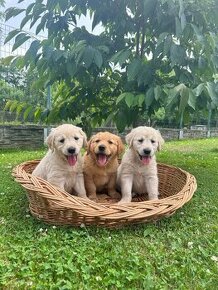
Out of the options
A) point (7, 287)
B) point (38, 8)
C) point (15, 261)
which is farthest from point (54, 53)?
point (7, 287)

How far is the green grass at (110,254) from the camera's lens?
1.85 m

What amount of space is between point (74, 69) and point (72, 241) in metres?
1.42

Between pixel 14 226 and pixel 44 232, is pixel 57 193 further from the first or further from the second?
pixel 14 226

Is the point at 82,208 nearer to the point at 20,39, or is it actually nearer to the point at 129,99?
the point at 129,99

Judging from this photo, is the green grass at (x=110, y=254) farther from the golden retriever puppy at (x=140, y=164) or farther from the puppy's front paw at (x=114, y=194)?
the puppy's front paw at (x=114, y=194)

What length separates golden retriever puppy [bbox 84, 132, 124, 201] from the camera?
10.0ft

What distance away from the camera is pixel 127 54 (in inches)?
107

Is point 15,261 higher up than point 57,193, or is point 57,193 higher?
point 57,193

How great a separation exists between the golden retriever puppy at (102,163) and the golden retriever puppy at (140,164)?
0.10 m

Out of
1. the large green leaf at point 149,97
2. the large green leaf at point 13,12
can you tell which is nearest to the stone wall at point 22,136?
the large green leaf at point 13,12

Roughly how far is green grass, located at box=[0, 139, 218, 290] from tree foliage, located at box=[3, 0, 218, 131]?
0.96 metres

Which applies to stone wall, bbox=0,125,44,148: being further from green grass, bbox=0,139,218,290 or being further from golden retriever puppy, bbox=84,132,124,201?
green grass, bbox=0,139,218,290

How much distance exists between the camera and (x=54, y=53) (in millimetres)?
2879

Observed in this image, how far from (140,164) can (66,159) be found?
706mm
